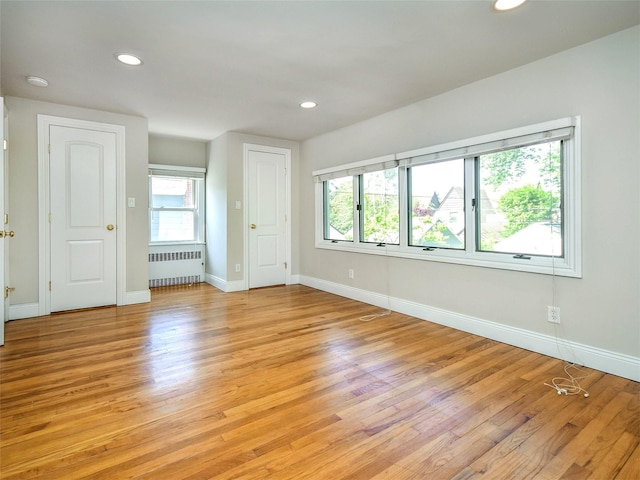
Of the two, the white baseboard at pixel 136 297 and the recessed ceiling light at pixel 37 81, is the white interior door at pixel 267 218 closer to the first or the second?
the white baseboard at pixel 136 297

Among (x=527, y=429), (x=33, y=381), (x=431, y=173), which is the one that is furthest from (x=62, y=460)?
(x=431, y=173)

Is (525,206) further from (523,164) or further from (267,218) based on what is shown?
(267,218)

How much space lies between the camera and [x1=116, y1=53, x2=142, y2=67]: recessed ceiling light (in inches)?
101

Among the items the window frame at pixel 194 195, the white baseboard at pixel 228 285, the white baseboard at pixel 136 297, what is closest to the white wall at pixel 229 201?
the white baseboard at pixel 228 285

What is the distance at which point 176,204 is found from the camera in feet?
18.5

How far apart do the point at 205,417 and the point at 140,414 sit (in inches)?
14.2

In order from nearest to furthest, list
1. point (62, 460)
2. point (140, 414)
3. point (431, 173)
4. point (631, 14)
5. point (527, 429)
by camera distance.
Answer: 1. point (62, 460)
2. point (527, 429)
3. point (140, 414)
4. point (631, 14)
5. point (431, 173)

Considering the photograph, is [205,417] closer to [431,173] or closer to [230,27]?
[230,27]

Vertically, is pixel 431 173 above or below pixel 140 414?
above

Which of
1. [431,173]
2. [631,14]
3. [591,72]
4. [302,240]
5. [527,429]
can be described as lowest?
[527,429]

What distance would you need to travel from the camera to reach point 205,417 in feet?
5.89

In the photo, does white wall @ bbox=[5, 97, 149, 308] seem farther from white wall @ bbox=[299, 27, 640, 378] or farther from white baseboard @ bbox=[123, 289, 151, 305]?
white wall @ bbox=[299, 27, 640, 378]

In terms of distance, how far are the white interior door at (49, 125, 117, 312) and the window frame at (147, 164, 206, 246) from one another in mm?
1252

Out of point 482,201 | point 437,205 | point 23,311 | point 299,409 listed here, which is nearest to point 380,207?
point 437,205
